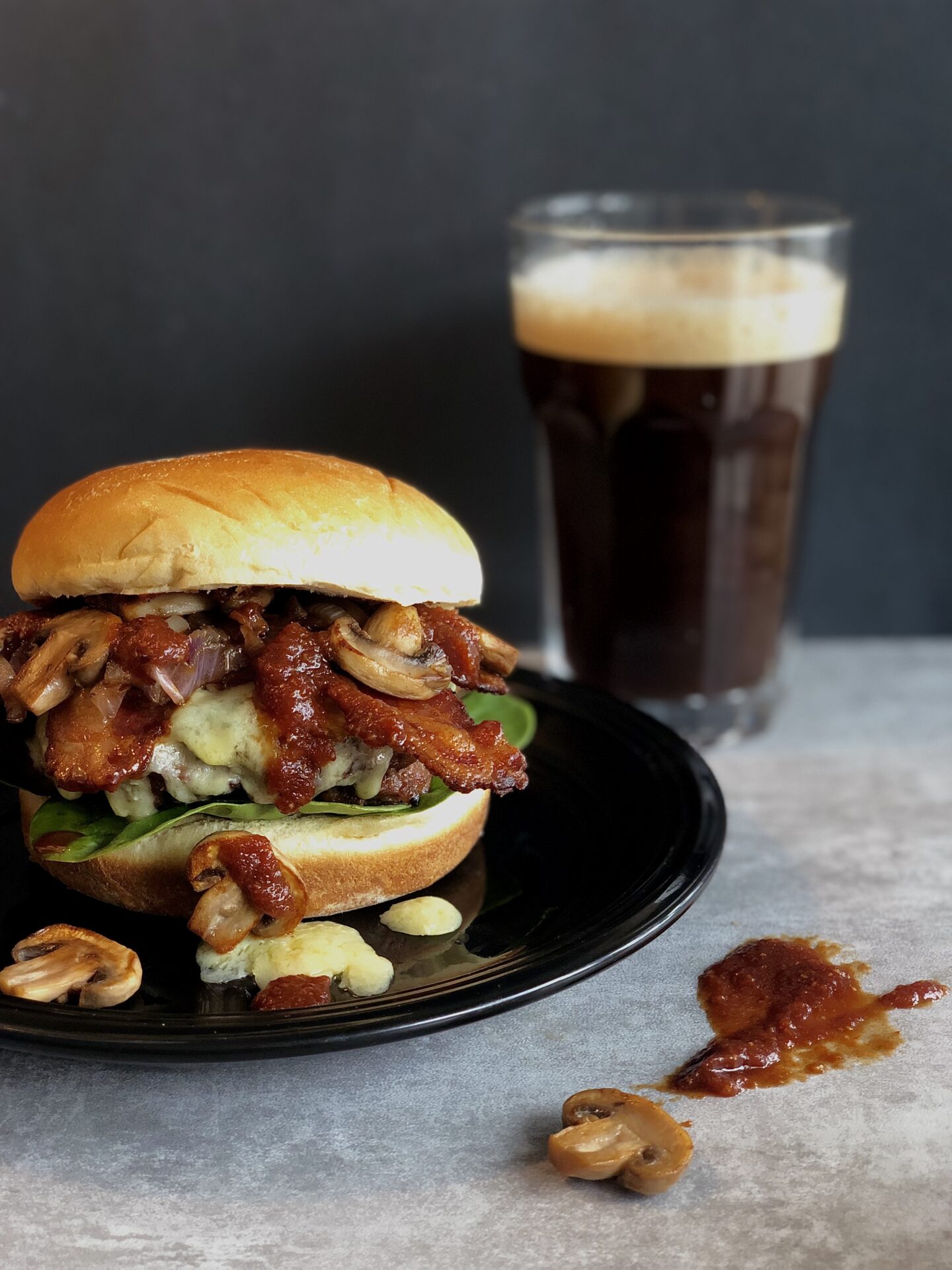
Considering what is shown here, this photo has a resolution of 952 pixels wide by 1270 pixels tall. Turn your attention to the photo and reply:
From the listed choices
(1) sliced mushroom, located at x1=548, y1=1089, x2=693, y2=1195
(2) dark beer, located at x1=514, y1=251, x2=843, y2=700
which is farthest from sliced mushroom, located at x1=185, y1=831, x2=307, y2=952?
(2) dark beer, located at x1=514, y1=251, x2=843, y2=700

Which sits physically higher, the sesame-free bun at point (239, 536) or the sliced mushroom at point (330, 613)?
the sesame-free bun at point (239, 536)

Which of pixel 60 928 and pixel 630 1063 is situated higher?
pixel 60 928

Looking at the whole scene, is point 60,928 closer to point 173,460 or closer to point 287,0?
point 173,460

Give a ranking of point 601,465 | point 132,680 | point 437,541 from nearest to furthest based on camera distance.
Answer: point 132,680, point 437,541, point 601,465

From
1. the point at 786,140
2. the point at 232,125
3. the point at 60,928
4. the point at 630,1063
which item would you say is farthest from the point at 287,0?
the point at 630,1063

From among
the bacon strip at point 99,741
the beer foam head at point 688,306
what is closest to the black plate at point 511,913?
the bacon strip at point 99,741

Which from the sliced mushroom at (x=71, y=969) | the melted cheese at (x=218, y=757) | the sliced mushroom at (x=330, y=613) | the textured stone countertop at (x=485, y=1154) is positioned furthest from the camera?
the sliced mushroom at (x=330, y=613)

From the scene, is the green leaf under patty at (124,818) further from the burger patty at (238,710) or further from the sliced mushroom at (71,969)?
the sliced mushroom at (71,969)

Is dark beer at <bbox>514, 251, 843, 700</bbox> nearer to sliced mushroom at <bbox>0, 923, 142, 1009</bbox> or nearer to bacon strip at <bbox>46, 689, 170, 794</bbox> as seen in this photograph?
bacon strip at <bbox>46, 689, 170, 794</bbox>
